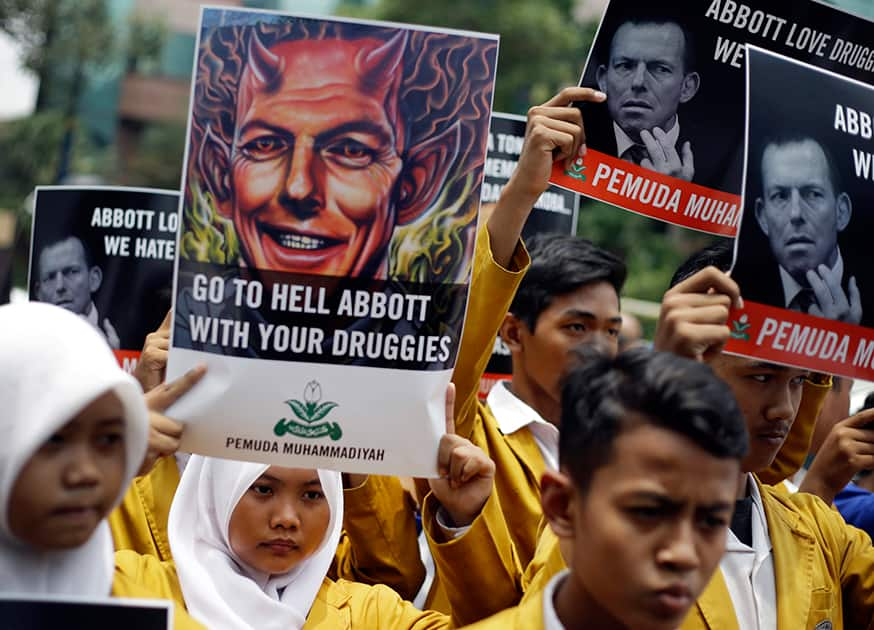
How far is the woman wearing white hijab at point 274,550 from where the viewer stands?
329 cm

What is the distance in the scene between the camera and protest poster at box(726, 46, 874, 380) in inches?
118

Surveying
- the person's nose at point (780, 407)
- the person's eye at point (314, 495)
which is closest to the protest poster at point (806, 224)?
the person's nose at point (780, 407)

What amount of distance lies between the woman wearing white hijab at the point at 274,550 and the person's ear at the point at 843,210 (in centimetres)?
123

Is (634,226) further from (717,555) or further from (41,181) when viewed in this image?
(717,555)

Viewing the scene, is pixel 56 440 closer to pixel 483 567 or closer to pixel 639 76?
pixel 483 567

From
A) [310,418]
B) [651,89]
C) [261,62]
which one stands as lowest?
[310,418]

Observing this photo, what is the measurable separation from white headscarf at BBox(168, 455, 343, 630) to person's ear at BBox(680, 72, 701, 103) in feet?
4.02

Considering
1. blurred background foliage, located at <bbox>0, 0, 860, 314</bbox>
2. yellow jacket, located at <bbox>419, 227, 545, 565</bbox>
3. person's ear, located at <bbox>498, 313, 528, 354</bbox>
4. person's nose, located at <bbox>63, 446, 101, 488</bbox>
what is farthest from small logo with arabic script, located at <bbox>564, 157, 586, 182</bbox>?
blurred background foliage, located at <bbox>0, 0, 860, 314</bbox>

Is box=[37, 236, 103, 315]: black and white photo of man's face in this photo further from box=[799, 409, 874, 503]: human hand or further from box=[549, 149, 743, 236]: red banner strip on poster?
box=[799, 409, 874, 503]: human hand

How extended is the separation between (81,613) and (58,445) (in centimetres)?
27

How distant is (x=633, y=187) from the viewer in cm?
343

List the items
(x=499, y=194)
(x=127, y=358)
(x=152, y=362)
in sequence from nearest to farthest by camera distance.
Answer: (x=152, y=362), (x=127, y=358), (x=499, y=194)

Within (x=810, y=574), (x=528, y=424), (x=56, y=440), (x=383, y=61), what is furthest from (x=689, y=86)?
(x=56, y=440)

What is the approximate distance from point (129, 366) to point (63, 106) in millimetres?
26025
